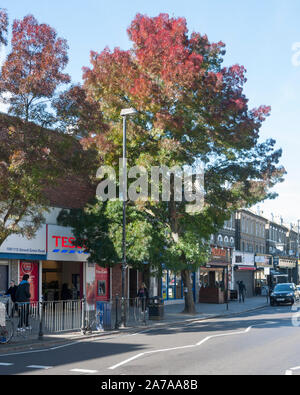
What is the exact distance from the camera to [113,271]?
31.0 meters

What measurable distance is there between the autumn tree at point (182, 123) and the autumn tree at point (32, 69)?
4.85 metres

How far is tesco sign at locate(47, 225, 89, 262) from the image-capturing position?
2553 centimetres

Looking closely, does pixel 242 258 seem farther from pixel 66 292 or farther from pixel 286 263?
pixel 66 292

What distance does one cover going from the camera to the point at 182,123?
21781 mm

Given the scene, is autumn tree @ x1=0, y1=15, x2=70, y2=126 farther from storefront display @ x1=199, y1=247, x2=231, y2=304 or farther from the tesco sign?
storefront display @ x1=199, y1=247, x2=231, y2=304

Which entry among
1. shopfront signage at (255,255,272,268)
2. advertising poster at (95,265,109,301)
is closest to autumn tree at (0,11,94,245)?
advertising poster at (95,265,109,301)

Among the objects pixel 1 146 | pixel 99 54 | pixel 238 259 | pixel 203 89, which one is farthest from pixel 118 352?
pixel 238 259

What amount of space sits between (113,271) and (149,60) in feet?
46.1

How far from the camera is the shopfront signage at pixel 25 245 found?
2259 cm

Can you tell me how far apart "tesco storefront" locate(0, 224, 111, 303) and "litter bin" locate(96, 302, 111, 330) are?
4.74 meters

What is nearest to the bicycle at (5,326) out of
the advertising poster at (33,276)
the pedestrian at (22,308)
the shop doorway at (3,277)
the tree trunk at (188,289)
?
the pedestrian at (22,308)

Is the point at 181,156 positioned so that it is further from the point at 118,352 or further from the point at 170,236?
the point at 118,352

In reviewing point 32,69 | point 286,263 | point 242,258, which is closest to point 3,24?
point 32,69

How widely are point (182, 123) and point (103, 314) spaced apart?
29.0ft
